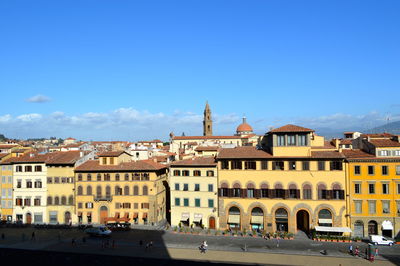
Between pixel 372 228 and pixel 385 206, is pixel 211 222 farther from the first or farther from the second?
pixel 385 206

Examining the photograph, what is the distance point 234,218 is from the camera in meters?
52.4

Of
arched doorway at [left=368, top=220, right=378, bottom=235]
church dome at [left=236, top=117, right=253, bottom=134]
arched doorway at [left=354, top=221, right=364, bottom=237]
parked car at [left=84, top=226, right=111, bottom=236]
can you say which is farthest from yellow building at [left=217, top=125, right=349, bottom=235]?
church dome at [left=236, top=117, right=253, bottom=134]

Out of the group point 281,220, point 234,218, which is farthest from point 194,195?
point 281,220

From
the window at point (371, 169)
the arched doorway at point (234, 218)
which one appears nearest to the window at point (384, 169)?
the window at point (371, 169)

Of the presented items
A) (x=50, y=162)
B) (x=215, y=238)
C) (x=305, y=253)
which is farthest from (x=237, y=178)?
(x=50, y=162)

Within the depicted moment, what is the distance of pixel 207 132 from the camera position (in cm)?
17350

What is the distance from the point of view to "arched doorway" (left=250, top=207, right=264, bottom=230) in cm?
5128

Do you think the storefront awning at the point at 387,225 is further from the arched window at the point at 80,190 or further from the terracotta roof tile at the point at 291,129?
the arched window at the point at 80,190

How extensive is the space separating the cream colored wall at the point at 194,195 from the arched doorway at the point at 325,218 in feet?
49.4

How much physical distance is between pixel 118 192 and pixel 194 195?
13.0 meters

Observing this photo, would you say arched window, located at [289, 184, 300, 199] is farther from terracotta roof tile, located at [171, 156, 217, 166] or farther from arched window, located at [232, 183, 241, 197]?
terracotta roof tile, located at [171, 156, 217, 166]

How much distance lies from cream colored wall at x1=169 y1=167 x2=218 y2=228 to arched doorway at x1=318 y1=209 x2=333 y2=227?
15072 mm

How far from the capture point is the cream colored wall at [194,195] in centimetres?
5328

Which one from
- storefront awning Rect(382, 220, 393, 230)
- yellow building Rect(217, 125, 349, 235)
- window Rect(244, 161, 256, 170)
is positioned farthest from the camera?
window Rect(244, 161, 256, 170)
